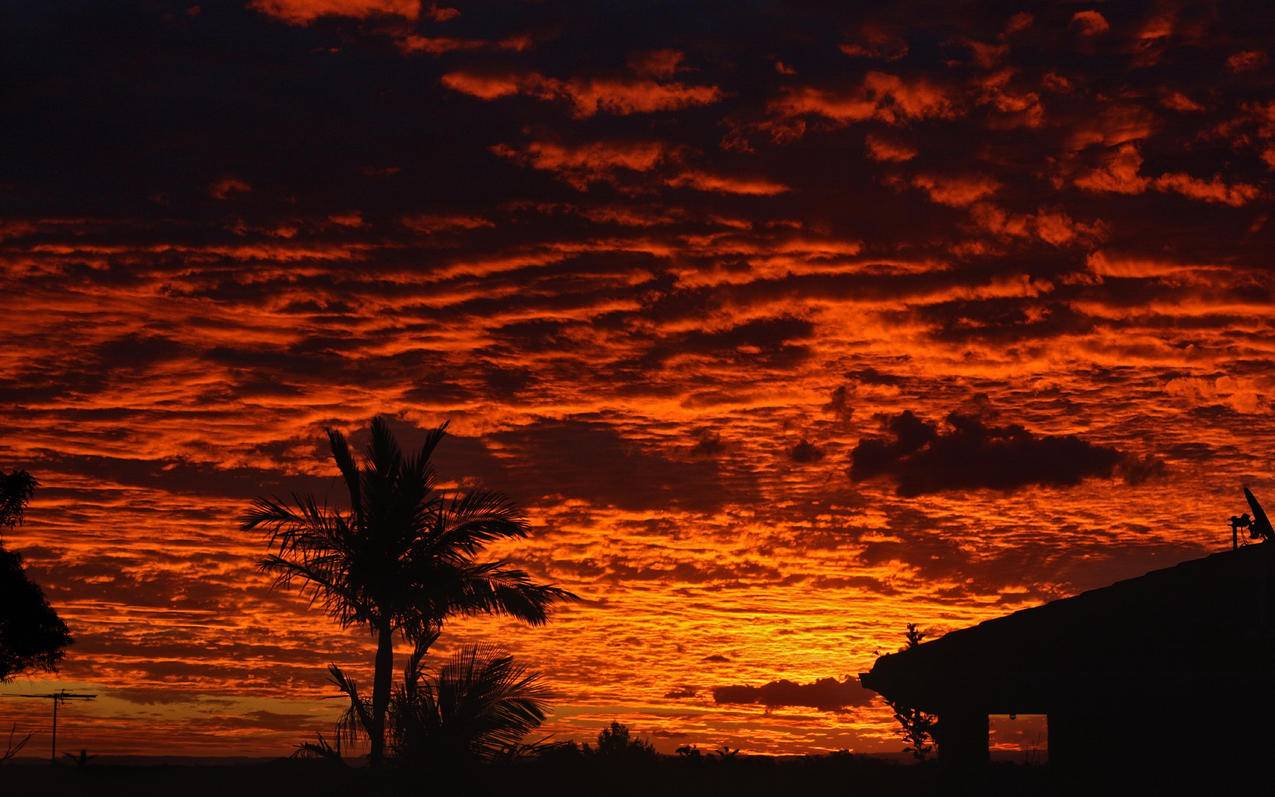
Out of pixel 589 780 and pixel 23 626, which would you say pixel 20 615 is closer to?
pixel 23 626

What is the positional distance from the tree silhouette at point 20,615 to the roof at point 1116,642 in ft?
60.3

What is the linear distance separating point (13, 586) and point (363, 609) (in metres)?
9.48

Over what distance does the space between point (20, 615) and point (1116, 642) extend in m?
21.6

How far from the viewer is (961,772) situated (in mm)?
15750

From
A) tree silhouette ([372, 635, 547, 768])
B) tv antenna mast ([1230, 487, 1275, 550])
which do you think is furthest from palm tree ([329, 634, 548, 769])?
tv antenna mast ([1230, 487, 1275, 550])

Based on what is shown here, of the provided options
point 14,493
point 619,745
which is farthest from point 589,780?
point 14,493

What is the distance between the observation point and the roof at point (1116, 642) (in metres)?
14.4

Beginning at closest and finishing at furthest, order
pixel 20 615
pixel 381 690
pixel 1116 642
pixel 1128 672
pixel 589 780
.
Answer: pixel 1128 672 < pixel 1116 642 < pixel 589 780 < pixel 381 690 < pixel 20 615

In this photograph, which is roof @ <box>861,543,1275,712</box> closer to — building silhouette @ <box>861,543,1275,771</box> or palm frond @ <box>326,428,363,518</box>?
building silhouette @ <box>861,543,1275,771</box>

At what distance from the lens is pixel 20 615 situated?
27578mm

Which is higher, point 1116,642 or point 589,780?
point 1116,642

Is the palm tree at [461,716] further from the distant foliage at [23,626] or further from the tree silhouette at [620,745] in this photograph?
the distant foliage at [23,626]

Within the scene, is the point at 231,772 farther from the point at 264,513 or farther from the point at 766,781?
the point at 766,781

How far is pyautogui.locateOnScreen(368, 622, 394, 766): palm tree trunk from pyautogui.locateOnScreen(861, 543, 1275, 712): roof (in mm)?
8017
